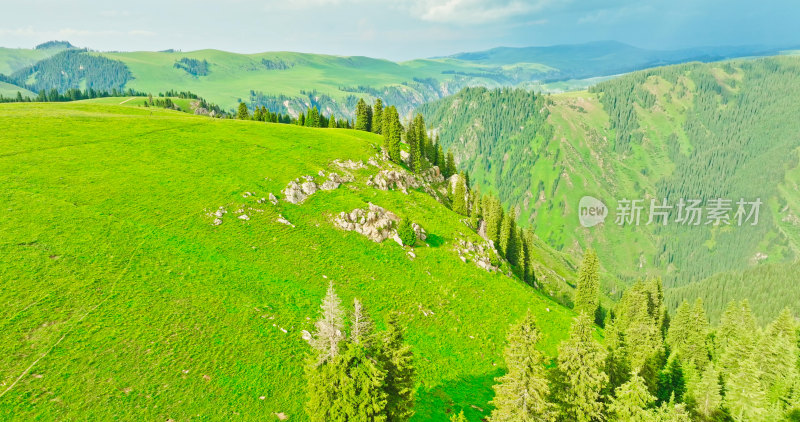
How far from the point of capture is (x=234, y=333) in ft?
94.6

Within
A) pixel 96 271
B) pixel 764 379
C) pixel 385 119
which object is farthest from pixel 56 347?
pixel 385 119

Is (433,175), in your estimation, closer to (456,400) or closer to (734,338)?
(734,338)

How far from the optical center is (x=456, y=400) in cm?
3070

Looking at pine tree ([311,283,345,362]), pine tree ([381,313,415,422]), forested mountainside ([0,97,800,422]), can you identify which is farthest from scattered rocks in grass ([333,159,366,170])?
pine tree ([311,283,345,362])

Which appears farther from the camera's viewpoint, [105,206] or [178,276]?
[105,206]

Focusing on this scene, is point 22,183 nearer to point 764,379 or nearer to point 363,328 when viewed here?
point 363,328

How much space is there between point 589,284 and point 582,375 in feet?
217

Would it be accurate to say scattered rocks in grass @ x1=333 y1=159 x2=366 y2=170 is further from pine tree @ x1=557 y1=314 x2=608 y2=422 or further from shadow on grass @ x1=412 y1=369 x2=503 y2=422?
pine tree @ x1=557 y1=314 x2=608 y2=422

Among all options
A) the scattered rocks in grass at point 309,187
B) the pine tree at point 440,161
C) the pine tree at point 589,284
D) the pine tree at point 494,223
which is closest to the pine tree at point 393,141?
the pine tree at point 440,161

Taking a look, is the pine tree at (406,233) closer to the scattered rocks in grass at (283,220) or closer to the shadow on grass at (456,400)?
the scattered rocks in grass at (283,220)

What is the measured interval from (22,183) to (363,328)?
160ft

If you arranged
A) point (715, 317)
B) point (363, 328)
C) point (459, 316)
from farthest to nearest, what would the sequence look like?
point (715, 317)
point (459, 316)
point (363, 328)

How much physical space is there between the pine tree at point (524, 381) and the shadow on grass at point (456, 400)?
663cm

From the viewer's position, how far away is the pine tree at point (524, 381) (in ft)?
68.6
